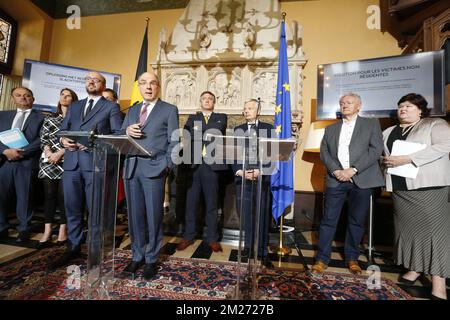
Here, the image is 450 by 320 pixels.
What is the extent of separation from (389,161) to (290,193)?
1029 millimetres

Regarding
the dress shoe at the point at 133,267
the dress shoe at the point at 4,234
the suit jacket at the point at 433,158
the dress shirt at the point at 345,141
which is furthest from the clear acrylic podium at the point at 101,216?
the suit jacket at the point at 433,158

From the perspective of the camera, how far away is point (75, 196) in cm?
182

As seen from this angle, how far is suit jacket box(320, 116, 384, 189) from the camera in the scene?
1.84 m

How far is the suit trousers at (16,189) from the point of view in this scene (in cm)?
235

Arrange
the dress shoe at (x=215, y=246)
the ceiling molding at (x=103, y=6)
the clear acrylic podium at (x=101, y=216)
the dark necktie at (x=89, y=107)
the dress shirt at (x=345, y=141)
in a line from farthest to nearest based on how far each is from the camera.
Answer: the ceiling molding at (x=103, y=6) < the dress shoe at (x=215, y=246) < the dress shirt at (x=345, y=141) < the dark necktie at (x=89, y=107) < the clear acrylic podium at (x=101, y=216)

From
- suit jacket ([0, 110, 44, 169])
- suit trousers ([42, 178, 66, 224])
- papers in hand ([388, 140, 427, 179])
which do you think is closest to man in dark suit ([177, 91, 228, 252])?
suit trousers ([42, 178, 66, 224])

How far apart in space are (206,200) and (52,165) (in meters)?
1.62

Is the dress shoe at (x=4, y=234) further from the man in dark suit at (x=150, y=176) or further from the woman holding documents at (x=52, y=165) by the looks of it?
the man in dark suit at (x=150, y=176)

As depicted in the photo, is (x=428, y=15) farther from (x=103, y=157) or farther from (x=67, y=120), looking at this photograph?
(x=67, y=120)

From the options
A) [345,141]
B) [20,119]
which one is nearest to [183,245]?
[345,141]

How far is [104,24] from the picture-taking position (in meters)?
4.57

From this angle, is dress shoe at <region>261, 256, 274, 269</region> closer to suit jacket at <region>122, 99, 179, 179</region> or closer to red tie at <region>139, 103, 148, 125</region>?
suit jacket at <region>122, 99, 179, 179</region>

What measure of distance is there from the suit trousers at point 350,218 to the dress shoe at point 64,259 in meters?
2.13

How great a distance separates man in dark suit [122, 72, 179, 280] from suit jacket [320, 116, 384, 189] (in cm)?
143
